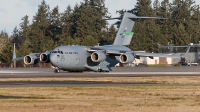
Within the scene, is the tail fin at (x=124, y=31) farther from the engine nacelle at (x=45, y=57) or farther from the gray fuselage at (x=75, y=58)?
the engine nacelle at (x=45, y=57)

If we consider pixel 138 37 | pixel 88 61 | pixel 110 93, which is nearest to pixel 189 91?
pixel 110 93

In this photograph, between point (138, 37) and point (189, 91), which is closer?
point (189, 91)

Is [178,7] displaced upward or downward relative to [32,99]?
upward

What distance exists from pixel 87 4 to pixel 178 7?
2761 centimetres

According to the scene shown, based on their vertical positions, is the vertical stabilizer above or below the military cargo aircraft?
above

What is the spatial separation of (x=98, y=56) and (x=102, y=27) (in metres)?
93.6

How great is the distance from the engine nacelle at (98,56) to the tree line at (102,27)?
227 ft

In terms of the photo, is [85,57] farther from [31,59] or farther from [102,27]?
[102,27]

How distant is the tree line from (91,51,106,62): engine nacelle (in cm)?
6923

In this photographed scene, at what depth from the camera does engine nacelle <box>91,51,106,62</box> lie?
57812 millimetres

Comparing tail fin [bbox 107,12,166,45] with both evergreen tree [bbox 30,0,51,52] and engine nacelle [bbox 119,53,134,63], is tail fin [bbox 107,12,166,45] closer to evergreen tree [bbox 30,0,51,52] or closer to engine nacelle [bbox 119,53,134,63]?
engine nacelle [bbox 119,53,134,63]

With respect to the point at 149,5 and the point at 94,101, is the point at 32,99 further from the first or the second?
the point at 149,5

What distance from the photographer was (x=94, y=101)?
23562mm

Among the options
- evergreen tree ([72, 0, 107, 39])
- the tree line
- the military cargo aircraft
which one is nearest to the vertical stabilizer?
the military cargo aircraft
